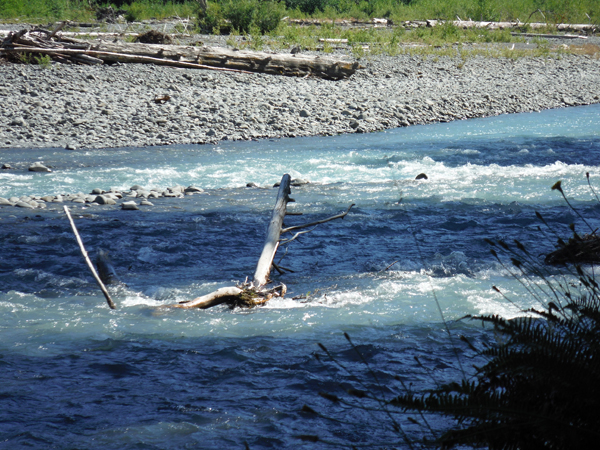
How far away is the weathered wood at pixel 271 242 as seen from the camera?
17.9ft

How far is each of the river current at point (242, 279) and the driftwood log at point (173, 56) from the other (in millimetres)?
5223

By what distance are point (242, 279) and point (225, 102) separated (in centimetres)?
990

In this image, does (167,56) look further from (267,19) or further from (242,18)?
(242,18)

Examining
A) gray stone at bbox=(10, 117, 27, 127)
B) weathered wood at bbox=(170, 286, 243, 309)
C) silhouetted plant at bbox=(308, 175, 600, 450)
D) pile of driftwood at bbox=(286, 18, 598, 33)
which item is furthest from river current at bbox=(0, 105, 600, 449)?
pile of driftwood at bbox=(286, 18, 598, 33)

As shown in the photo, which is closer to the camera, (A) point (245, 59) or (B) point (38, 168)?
(B) point (38, 168)

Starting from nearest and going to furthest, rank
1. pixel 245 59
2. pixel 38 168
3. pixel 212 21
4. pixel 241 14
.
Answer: pixel 38 168, pixel 245 59, pixel 241 14, pixel 212 21

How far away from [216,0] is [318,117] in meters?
20.8

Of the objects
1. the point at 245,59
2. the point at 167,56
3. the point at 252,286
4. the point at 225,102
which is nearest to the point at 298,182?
the point at 252,286

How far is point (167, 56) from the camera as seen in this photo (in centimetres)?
1686

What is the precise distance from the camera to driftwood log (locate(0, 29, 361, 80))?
16120mm

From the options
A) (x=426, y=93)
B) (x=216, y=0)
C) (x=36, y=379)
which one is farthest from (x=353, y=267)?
(x=216, y=0)

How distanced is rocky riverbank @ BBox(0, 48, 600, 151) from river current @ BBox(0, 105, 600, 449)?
→ 4.74 ft

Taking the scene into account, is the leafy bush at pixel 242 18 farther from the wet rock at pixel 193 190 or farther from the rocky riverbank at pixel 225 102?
the wet rock at pixel 193 190

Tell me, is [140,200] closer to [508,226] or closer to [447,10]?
[508,226]
